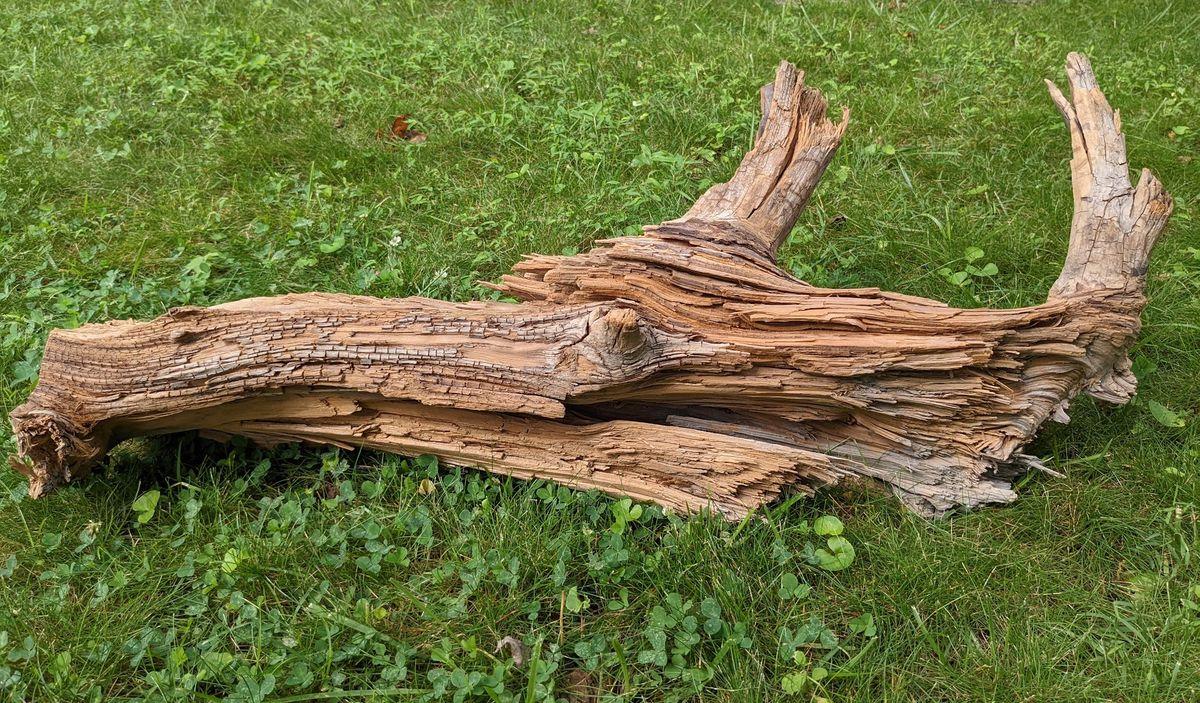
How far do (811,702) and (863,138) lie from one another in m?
3.34

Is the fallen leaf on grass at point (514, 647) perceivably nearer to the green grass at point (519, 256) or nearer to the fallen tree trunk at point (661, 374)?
the green grass at point (519, 256)

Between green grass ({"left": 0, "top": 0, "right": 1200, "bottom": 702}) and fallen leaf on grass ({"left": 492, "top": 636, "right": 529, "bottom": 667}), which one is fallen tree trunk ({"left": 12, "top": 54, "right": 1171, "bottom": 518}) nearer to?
green grass ({"left": 0, "top": 0, "right": 1200, "bottom": 702})

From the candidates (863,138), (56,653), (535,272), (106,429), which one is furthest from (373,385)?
(863,138)

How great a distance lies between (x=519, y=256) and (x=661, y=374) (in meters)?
1.62

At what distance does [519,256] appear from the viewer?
4195 millimetres

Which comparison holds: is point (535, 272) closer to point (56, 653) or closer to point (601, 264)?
point (601, 264)

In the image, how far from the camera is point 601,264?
116 inches

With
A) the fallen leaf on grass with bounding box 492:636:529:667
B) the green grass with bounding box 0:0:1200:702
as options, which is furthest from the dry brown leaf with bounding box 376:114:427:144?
the fallen leaf on grass with bounding box 492:636:529:667

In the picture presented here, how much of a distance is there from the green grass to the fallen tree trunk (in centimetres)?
15

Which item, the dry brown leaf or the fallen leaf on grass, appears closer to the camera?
the fallen leaf on grass

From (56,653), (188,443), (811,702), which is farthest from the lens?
(188,443)

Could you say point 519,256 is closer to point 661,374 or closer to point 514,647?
point 661,374

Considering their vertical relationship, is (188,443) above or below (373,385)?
below

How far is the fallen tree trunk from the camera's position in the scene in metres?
2.70
